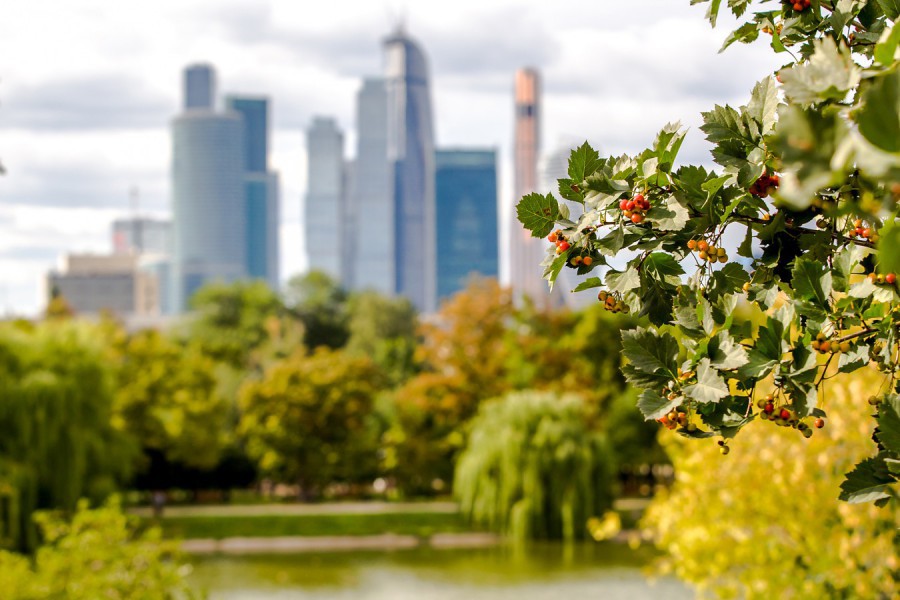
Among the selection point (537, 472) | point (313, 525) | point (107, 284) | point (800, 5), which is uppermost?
point (107, 284)

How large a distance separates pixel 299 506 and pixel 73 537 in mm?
19518

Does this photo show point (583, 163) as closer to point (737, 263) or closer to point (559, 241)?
point (559, 241)

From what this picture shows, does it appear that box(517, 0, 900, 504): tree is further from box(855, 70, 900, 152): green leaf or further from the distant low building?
the distant low building

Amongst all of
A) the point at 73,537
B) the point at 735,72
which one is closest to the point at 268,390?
the point at 73,537

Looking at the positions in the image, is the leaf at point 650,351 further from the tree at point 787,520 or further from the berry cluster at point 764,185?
the tree at point 787,520

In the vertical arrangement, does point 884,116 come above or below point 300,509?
above

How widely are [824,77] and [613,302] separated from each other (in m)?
0.81

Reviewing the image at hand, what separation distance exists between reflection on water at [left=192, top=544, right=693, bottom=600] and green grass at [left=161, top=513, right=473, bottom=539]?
1.96m

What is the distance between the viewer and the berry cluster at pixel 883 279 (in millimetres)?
2107

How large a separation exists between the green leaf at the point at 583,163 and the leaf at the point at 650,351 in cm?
33

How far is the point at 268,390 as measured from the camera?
2881 cm

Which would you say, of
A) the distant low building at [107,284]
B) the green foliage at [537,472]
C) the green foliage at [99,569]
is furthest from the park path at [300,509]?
the distant low building at [107,284]

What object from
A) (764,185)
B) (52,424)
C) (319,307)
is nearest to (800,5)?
(764,185)

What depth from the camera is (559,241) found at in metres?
2.42
